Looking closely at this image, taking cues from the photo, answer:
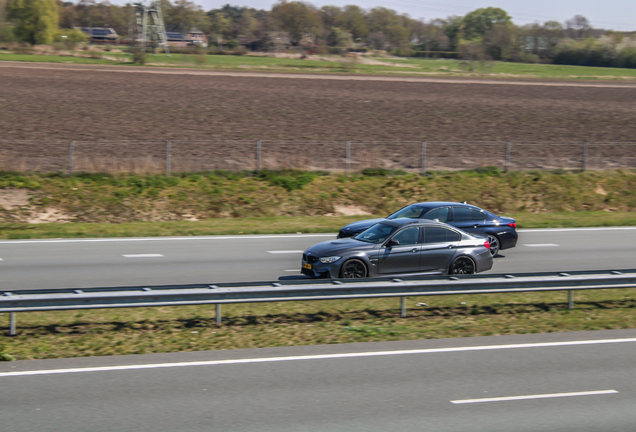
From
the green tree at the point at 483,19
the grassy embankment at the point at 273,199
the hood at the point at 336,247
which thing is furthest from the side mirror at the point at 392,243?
the green tree at the point at 483,19

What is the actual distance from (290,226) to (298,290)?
440 inches

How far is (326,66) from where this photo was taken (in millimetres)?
72250

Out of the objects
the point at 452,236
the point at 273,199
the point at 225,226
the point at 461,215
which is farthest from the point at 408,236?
the point at 273,199

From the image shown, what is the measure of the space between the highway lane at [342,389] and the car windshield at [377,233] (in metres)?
4.19

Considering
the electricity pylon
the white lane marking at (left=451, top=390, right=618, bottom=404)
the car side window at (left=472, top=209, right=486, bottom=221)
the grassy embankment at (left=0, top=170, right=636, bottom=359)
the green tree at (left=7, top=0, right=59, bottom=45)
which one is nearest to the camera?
the white lane marking at (left=451, top=390, right=618, bottom=404)

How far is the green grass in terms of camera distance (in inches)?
375

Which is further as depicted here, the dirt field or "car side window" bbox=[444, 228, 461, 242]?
the dirt field

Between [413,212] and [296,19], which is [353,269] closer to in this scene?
[413,212]

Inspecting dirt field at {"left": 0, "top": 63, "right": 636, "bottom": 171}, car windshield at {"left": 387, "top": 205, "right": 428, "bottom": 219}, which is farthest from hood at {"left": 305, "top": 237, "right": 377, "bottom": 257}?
dirt field at {"left": 0, "top": 63, "right": 636, "bottom": 171}

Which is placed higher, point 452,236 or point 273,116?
point 273,116

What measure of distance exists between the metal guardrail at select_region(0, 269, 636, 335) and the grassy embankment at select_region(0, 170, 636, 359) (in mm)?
438

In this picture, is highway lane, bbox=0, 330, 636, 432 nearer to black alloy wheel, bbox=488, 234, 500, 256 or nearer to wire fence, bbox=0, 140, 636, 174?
black alloy wheel, bbox=488, 234, 500, 256

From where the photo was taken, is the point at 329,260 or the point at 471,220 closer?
the point at 329,260

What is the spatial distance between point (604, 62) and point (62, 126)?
8356 cm
